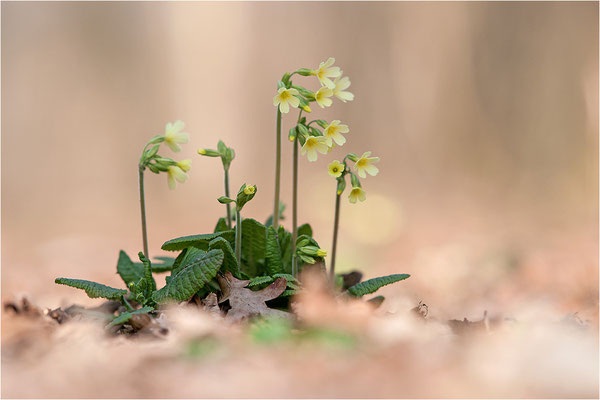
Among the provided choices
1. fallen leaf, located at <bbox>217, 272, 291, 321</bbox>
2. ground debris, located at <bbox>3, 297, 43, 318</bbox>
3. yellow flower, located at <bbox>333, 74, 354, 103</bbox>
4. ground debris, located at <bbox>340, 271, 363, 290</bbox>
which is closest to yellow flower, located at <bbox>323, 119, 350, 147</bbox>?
yellow flower, located at <bbox>333, 74, 354, 103</bbox>

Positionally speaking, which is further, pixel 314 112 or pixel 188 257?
pixel 314 112

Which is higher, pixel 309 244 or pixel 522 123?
pixel 522 123

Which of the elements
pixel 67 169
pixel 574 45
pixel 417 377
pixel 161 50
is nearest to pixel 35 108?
pixel 67 169

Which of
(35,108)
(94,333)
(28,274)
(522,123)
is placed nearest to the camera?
(94,333)

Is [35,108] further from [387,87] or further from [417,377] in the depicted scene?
[417,377]

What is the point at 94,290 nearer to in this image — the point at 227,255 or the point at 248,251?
the point at 227,255

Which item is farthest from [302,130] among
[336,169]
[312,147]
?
[336,169]
